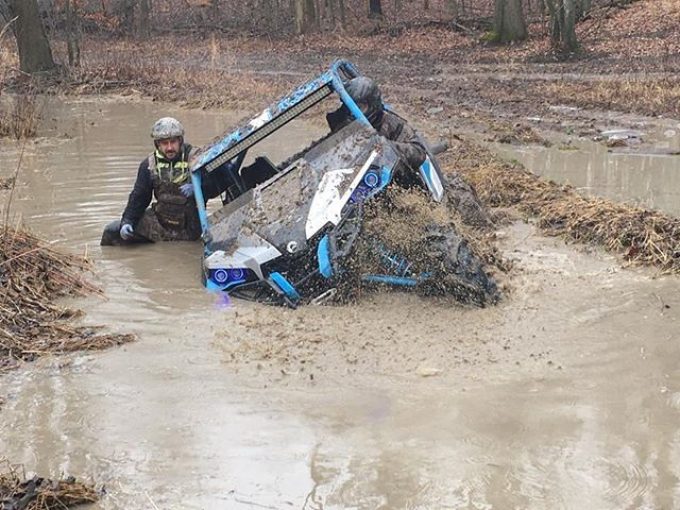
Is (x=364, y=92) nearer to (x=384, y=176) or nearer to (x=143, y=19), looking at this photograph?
(x=384, y=176)

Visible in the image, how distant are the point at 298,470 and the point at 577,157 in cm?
860

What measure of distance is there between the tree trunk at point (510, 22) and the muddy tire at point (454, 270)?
21.9 metres

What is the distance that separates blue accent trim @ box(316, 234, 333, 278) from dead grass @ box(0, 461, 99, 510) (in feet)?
8.44

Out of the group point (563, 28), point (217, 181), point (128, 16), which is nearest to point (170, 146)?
point (217, 181)

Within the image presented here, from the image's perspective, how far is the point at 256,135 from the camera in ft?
22.3

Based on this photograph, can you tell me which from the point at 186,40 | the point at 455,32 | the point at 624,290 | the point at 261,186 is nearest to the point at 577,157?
the point at 624,290

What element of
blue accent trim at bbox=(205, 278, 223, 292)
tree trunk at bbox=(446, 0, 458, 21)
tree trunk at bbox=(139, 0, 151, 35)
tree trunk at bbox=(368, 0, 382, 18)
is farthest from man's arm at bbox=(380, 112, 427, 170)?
tree trunk at bbox=(139, 0, 151, 35)

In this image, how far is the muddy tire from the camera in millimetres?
5965

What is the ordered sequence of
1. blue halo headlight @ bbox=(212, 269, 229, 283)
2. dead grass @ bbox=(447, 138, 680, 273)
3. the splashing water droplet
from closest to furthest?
the splashing water droplet, blue halo headlight @ bbox=(212, 269, 229, 283), dead grass @ bbox=(447, 138, 680, 273)

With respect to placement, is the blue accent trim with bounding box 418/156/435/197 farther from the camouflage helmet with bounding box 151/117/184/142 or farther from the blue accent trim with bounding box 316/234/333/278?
the camouflage helmet with bounding box 151/117/184/142

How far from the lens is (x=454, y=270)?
19.6ft

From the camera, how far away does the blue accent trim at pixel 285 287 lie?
6.12 meters

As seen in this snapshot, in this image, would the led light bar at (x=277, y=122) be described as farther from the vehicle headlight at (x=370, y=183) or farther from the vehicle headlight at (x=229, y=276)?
the vehicle headlight at (x=229, y=276)

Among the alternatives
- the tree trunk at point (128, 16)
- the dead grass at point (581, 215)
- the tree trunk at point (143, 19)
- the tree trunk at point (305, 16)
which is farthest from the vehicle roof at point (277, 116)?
the tree trunk at point (128, 16)
